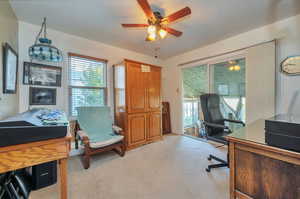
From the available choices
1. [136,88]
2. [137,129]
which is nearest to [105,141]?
[137,129]

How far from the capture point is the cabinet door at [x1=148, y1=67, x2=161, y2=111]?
3379mm

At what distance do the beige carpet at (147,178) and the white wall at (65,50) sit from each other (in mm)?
1344

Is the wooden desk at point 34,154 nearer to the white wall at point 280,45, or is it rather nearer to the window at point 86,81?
the window at point 86,81

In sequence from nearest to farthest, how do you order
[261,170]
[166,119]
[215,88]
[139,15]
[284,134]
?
[284,134], [261,170], [139,15], [215,88], [166,119]

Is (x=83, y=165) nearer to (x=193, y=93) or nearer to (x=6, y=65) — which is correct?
(x=6, y=65)

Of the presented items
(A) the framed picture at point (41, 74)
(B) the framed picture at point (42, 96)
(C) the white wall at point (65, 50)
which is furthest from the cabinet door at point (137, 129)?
(A) the framed picture at point (41, 74)

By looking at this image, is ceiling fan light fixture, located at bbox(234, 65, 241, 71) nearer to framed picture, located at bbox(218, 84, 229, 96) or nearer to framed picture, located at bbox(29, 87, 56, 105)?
framed picture, located at bbox(218, 84, 229, 96)

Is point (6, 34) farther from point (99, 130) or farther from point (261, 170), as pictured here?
point (261, 170)

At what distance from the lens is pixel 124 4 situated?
187 centimetres

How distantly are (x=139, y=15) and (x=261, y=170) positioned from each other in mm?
2439

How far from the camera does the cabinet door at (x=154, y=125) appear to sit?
3.35 meters

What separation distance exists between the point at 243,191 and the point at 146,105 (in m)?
2.45

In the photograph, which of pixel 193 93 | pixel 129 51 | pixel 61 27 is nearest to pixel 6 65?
pixel 61 27

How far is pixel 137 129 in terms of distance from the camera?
3.07 metres
